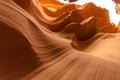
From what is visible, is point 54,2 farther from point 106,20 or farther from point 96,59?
point 96,59

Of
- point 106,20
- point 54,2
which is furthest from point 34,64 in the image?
point 54,2

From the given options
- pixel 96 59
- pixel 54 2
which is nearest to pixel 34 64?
pixel 96 59

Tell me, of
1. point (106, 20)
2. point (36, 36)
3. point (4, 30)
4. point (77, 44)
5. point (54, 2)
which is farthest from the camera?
point (54, 2)

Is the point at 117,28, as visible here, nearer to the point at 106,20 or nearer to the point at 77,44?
the point at 106,20

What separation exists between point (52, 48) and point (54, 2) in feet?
2.06

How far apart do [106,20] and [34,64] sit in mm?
589

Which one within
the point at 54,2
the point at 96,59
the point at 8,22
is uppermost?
the point at 54,2

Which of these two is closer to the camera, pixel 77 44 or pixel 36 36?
pixel 36 36

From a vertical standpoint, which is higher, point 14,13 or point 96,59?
point 14,13

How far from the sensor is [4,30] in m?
0.63

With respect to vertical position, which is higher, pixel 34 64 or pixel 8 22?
pixel 8 22

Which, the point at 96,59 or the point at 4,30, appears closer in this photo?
the point at 4,30

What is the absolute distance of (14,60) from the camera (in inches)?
25.0

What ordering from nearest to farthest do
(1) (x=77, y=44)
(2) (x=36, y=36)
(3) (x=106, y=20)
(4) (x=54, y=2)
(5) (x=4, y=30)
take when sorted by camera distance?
(5) (x=4, y=30), (2) (x=36, y=36), (1) (x=77, y=44), (3) (x=106, y=20), (4) (x=54, y=2)
